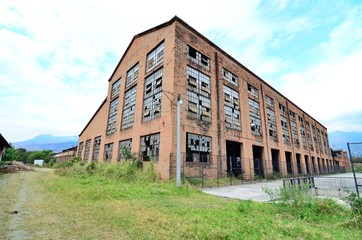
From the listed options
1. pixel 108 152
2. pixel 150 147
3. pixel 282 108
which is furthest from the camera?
pixel 282 108

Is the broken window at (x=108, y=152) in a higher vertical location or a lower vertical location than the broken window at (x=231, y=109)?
lower

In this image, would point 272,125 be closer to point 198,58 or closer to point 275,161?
point 275,161

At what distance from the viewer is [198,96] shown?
17469 millimetres

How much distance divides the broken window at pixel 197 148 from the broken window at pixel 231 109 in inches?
156

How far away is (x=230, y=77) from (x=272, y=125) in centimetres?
1105

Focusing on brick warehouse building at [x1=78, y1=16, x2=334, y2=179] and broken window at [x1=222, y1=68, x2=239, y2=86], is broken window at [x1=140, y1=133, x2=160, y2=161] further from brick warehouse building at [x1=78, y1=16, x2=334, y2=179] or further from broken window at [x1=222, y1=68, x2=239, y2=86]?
broken window at [x1=222, y1=68, x2=239, y2=86]

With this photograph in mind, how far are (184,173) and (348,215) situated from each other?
9.80m

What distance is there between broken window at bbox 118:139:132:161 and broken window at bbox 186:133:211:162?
6.42m

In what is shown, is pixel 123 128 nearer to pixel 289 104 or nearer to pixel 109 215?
pixel 109 215

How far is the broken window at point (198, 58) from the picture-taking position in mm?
18045

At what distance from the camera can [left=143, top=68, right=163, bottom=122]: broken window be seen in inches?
675

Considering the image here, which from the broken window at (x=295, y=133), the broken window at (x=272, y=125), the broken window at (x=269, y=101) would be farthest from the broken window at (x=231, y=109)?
the broken window at (x=295, y=133)

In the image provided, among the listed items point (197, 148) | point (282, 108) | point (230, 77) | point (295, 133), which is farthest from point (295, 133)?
point (197, 148)

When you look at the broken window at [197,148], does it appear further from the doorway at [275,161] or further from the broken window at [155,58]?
the doorway at [275,161]
